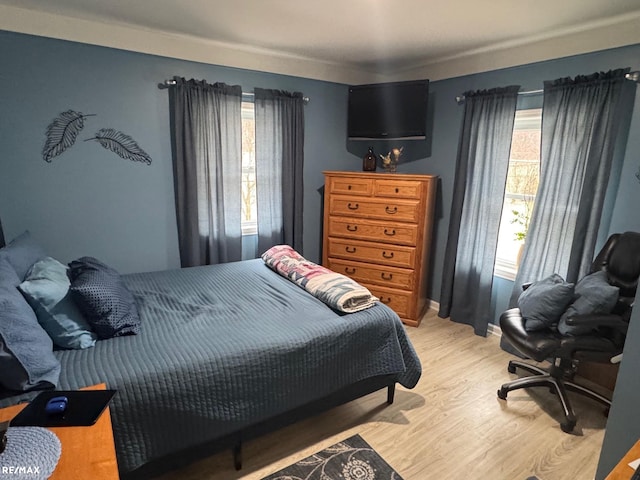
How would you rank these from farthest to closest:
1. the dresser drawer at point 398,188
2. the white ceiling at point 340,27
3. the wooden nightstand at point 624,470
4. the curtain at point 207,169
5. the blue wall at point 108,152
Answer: the dresser drawer at point 398,188 < the curtain at point 207,169 < the blue wall at point 108,152 < the white ceiling at point 340,27 < the wooden nightstand at point 624,470

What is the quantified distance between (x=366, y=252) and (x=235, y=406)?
2.15 metres

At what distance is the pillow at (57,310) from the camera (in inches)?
63.5

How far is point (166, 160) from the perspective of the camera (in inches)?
121

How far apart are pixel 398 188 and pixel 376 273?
33.1 inches

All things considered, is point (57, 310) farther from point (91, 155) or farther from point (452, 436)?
point (452, 436)

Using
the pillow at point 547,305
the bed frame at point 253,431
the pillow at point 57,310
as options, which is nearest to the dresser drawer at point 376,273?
the pillow at point 547,305

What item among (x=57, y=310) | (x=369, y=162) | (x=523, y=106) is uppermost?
(x=523, y=106)

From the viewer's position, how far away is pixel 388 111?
3576mm

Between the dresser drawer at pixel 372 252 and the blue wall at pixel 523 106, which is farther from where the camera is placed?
the dresser drawer at pixel 372 252

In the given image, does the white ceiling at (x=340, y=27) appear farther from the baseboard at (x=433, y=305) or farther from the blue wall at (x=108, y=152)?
the baseboard at (x=433, y=305)

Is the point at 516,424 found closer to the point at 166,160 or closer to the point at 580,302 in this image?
the point at 580,302

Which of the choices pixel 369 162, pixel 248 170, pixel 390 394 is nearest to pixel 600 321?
pixel 390 394

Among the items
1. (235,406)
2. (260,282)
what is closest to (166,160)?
(260,282)

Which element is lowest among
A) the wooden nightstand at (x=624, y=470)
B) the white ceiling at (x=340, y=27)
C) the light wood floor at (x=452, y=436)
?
the light wood floor at (x=452, y=436)
